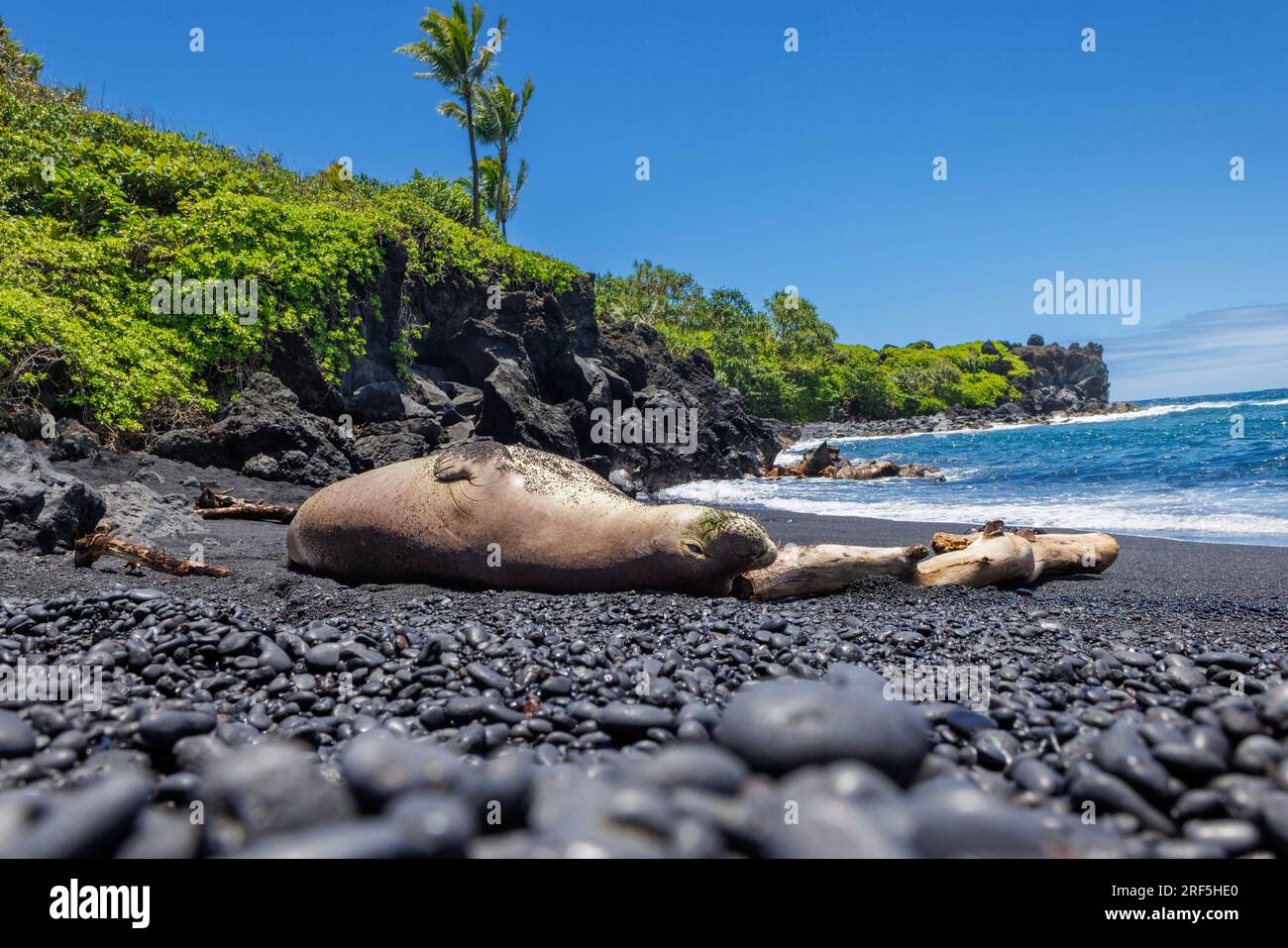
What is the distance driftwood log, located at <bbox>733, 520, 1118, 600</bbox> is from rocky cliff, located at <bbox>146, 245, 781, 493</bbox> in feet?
26.1

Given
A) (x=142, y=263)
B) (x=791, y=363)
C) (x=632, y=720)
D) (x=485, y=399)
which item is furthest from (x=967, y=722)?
(x=791, y=363)

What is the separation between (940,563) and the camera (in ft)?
19.8

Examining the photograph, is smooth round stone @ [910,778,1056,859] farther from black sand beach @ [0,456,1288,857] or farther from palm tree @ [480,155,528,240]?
palm tree @ [480,155,528,240]

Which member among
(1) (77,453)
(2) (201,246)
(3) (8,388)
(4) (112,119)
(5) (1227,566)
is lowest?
(5) (1227,566)

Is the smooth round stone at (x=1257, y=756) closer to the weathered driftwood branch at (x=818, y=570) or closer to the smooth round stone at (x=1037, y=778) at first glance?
the smooth round stone at (x=1037, y=778)

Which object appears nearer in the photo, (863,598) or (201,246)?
(863,598)

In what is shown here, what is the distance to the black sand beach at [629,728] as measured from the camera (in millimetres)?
1430

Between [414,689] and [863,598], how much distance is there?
3.40 m

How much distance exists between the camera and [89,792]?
4.80 feet

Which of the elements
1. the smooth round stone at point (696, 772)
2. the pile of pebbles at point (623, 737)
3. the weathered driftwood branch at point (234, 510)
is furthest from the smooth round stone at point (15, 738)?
the weathered driftwood branch at point (234, 510)

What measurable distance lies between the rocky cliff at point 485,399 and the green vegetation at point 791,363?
69.7 ft

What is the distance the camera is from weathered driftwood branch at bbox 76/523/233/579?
5191mm

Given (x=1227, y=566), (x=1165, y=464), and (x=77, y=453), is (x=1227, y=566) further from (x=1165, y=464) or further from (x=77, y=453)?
(x=1165, y=464)
